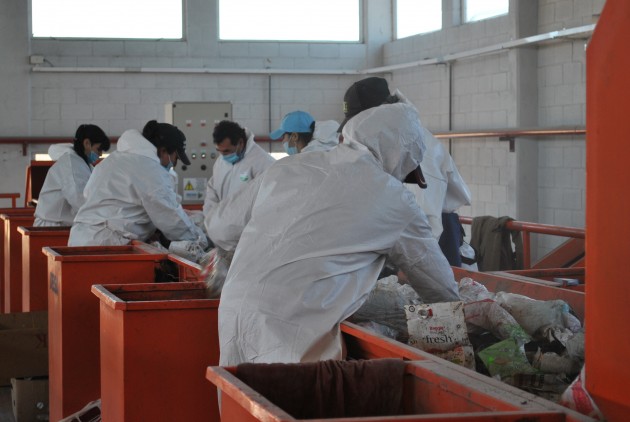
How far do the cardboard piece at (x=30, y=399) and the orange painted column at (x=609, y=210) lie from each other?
3976mm

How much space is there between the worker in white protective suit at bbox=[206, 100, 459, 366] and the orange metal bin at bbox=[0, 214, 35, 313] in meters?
4.65

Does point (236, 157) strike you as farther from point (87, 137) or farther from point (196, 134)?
point (196, 134)

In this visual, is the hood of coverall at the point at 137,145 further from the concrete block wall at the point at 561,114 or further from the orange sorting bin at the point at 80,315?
the concrete block wall at the point at 561,114

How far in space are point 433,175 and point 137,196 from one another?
1.69m

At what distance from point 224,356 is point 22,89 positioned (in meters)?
9.76

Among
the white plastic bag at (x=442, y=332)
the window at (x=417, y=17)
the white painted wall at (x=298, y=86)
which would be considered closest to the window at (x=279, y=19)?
the white painted wall at (x=298, y=86)

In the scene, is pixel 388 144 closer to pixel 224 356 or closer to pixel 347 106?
pixel 224 356

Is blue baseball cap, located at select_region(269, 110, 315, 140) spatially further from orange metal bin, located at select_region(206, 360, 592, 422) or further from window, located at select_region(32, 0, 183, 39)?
window, located at select_region(32, 0, 183, 39)

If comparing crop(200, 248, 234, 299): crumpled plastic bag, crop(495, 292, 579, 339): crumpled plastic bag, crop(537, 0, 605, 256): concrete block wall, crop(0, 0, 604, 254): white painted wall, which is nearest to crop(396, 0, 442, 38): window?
crop(0, 0, 604, 254): white painted wall

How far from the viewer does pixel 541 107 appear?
905cm

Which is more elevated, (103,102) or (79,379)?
(103,102)

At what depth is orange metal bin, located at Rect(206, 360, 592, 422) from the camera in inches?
63.0

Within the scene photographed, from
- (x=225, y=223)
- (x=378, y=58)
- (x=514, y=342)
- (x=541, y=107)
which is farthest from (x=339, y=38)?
(x=514, y=342)

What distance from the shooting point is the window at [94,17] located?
1184 cm
